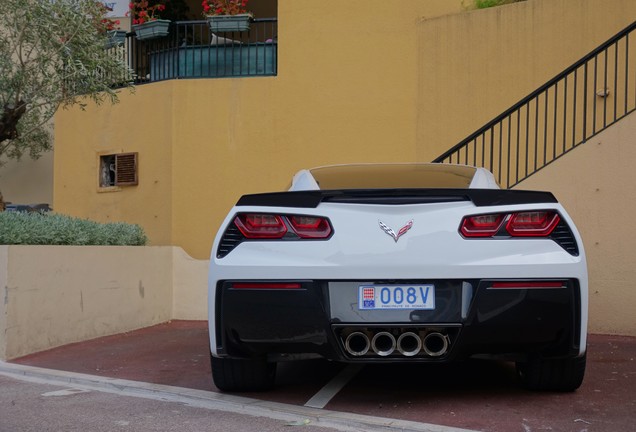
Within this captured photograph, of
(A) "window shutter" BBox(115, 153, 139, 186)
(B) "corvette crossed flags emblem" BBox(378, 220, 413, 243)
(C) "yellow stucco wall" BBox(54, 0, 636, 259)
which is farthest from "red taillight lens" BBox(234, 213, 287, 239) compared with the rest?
(A) "window shutter" BBox(115, 153, 139, 186)

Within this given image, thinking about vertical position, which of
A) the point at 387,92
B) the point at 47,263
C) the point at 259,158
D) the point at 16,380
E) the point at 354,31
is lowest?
the point at 16,380

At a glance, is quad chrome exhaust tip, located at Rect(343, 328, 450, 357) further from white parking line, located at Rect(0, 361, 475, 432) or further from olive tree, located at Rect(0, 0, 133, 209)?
olive tree, located at Rect(0, 0, 133, 209)

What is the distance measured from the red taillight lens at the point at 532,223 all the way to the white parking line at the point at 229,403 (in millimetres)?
1104

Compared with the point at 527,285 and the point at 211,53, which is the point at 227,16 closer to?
the point at 211,53

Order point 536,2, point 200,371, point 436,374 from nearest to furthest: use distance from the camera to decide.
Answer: point 436,374
point 200,371
point 536,2

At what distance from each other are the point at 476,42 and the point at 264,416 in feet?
23.7

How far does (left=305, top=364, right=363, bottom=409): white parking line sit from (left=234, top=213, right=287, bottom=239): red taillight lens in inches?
39.9

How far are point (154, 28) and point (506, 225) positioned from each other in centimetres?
870

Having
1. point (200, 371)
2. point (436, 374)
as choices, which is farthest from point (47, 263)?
point (436, 374)

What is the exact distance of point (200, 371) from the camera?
6.50 metres

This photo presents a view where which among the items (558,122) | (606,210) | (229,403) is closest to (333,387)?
(229,403)

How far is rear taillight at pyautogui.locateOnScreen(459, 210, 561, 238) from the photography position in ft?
15.3

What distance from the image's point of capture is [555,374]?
16.8 ft

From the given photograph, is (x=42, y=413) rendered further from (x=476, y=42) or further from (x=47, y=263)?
Result: (x=476, y=42)
